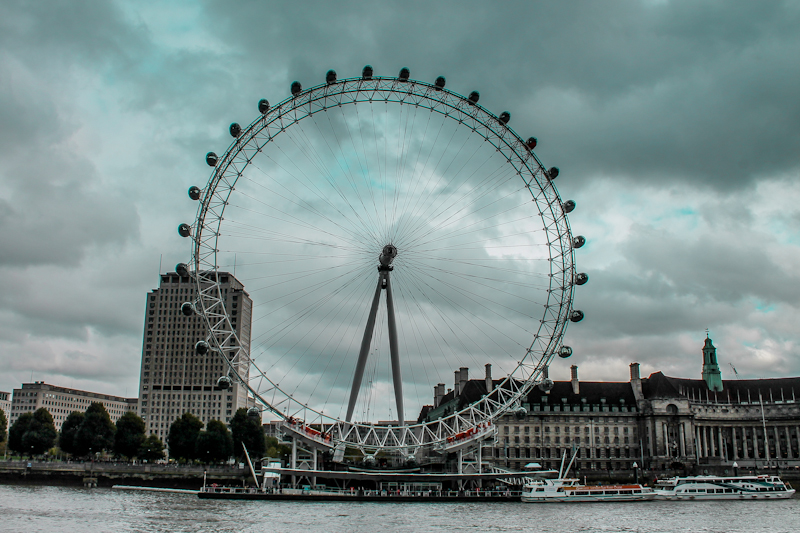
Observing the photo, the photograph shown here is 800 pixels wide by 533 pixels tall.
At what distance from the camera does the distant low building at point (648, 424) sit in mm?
140875

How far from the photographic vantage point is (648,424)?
143500 mm

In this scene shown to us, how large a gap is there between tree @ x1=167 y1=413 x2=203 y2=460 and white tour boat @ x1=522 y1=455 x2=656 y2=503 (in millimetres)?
69179

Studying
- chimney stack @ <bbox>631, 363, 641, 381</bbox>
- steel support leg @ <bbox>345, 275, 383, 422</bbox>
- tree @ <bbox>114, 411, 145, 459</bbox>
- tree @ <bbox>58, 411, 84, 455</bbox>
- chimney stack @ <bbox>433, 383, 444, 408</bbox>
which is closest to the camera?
steel support leg @ <bbox>345, 275, 383, 422</bbox>

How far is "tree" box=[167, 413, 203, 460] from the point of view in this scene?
13588 cm

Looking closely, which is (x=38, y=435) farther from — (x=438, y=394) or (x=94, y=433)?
(x=438, y=394)

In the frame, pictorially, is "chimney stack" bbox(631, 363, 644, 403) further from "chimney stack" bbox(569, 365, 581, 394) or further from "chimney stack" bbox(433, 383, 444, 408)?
"chimney stack" bbox(433, 383, 444, 408)

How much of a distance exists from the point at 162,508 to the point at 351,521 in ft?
70.9

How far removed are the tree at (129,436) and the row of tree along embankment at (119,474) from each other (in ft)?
37.8

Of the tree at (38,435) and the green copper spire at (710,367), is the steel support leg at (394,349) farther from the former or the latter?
the green copper spire at (710,367)

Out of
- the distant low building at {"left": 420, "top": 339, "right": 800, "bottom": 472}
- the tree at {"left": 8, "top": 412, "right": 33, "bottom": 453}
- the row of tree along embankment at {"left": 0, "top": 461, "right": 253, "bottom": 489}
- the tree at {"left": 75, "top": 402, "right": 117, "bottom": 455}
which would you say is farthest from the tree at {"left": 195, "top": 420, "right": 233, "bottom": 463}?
the distant low building at {"left": 420, "top": 339, "right": 800, "bottom": 472}

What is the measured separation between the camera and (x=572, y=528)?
58.3 meters

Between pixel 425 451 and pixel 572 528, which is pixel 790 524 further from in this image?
pixel 425 451

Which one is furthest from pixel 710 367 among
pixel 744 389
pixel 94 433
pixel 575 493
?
pixel 94 433

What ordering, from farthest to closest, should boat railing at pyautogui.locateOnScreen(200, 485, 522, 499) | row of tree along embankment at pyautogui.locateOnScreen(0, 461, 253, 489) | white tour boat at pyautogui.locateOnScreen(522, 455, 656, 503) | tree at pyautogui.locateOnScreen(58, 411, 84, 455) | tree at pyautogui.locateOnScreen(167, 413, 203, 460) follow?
1. tree at pyautogui.locateOnScreen(167, 413, 203, 460)
2. tree at pyautogui.locateOnScreen(58, 411, 84, 455)
3. row of tree along embankment at pyautogui.locateOnScreen(0, 461, 253, 489)
4. white tour boat at pyautogui.locateOnScreen(522, 455, 656, 503)
5. boat railing at pyautogui.locateOnScreen(200, 485, 522, 499)
